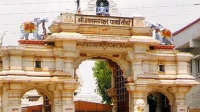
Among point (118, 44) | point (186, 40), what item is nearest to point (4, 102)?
point (118, 44)

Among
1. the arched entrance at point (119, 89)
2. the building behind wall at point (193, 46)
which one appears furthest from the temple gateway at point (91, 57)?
the building behind wall at point (193, 46)

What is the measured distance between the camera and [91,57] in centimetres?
3138

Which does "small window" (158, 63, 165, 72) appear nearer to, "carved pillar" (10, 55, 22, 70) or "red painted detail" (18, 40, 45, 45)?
"red painted detail" (18, 40, 45, 45)

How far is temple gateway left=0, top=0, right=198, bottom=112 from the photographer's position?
2856 centimetres

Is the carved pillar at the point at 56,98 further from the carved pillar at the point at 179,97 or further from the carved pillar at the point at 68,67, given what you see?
the carved pillar at the point at 179,97

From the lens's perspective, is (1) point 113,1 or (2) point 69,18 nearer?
(2) point 69,18

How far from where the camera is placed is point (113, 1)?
104ft

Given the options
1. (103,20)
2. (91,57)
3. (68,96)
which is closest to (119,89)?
(91,57)

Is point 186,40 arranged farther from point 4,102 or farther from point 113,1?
point 4,102

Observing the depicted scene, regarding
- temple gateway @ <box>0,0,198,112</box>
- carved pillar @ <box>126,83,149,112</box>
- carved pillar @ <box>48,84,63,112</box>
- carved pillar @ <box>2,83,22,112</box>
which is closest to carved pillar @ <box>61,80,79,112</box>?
temple gateway @ <box>0,0,198,112</box>

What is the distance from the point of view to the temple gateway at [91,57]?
2856 centimetres

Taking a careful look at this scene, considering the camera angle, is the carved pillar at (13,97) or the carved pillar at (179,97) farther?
the carved pillar at (179,97)

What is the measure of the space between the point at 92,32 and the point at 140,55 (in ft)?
10.00

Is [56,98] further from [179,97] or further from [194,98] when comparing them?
[194,98]
